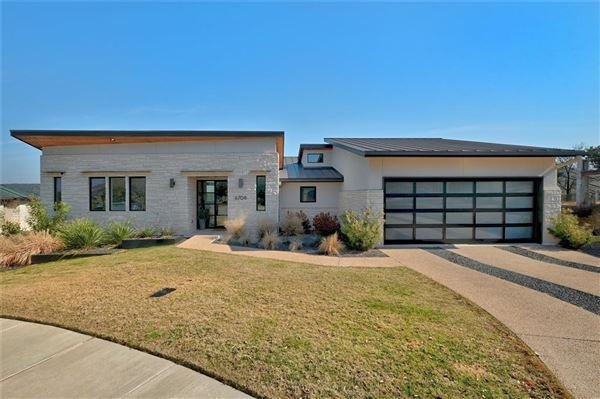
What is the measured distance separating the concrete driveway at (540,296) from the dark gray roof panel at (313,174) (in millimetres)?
6845

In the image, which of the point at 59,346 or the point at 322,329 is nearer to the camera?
the point at 59,346

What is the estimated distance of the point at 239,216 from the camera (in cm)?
1288

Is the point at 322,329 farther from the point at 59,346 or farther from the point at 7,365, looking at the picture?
the point at 7,365

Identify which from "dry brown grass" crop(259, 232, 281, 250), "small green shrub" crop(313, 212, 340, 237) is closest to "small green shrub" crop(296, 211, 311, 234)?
"small green shrub" crop(313, 212, 340, 237)

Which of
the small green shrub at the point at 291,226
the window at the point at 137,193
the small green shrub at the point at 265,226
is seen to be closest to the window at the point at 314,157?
the small green shrub at the point at 291,226

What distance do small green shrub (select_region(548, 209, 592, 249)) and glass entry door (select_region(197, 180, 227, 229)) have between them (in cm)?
1439

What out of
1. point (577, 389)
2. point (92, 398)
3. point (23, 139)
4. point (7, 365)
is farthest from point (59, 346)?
point (23, 139)

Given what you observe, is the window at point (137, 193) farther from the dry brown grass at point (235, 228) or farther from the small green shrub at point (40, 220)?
the dry brown grass at point (235, 228)

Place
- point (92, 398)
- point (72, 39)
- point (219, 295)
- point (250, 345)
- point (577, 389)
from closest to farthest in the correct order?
1. point (92, 398)
2. point (577, 389)
3. point (250, 345)
4. point (219, 295)
5. point (72, 39)

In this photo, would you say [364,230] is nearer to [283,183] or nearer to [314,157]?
[283,183]

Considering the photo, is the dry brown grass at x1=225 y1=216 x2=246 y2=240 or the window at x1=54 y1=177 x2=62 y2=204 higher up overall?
the window at x1=54 y1=177 x2=62 y2=204

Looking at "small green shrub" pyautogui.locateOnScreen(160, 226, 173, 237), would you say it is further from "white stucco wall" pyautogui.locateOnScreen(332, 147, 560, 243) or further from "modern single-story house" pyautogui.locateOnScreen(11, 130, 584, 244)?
"white stucco wall" pyautogui.locateOnScreen(332, 147, 560, 243)

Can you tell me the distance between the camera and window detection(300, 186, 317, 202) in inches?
630

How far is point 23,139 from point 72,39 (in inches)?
239
